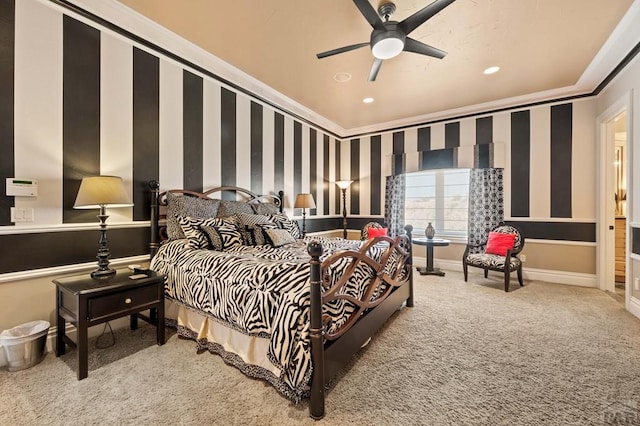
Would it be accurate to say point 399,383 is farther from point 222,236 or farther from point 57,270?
point 57,270

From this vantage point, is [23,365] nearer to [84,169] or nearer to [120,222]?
[120,222]

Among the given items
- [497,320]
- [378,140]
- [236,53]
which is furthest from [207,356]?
[378,140]

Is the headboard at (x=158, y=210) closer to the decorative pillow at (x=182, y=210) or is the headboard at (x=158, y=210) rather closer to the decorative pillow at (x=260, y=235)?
the decorative pillow at (x=182, y=210)

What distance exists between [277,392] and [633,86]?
4.67 metres

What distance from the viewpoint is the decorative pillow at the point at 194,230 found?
8.65 ft

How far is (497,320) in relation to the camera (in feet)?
9.25

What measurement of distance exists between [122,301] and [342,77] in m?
3.45

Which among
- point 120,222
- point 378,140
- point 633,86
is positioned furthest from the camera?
point 378,140

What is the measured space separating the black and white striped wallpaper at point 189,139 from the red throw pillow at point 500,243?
57 centimetres

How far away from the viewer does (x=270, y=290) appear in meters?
1.72

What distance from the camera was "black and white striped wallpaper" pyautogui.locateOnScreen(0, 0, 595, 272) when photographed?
2145 mm

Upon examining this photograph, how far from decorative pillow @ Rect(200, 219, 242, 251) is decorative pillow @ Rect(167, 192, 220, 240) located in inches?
11.4

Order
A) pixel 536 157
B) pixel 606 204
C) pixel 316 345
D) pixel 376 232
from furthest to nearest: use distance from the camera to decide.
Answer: pixel 376 232 → pixel 536 157 → pixel 606 204 → pixel 316 345

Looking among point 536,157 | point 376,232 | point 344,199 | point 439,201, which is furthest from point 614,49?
point 344,199
